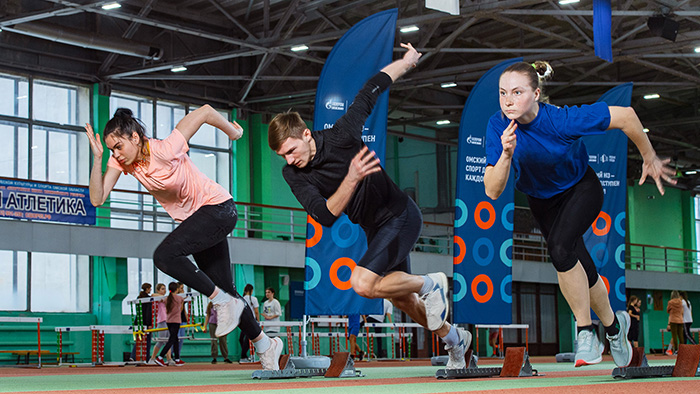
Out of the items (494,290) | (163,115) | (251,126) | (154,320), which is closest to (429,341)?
(251,126)

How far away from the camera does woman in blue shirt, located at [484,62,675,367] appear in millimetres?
4965

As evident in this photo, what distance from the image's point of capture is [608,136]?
517 inches

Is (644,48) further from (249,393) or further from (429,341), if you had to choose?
(249,393)

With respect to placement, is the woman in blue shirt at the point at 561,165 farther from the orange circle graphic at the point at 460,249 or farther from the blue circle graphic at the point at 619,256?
the blue circle graphic at the point at 619,256

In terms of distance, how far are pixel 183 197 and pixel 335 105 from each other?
4298mm

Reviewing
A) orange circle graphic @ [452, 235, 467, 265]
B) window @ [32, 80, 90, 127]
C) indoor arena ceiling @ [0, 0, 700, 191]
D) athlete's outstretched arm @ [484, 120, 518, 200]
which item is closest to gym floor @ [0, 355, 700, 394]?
athlete's outstretched arm @ [484, 120, 518, 200]

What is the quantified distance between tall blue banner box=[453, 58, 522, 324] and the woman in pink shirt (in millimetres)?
5569

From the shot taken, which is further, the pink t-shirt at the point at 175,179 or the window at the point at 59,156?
the window at the point at 59,156

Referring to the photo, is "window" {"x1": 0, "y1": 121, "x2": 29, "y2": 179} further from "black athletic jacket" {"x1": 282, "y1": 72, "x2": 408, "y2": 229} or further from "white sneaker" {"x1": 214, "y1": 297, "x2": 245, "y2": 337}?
"black athletic jacket" {"x1": 282, "y1": 72, "x2": 408, "y2": 229}

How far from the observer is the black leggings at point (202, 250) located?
5652 mm

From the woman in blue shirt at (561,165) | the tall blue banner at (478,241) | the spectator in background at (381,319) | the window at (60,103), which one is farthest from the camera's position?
the window at (60,103)

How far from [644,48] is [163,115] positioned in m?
11.8

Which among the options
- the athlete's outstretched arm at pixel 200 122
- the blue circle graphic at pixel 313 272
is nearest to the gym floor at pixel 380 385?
the athlete's outstretched arm at pixel 200 122

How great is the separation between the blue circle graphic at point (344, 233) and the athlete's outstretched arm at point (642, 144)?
502 cm
